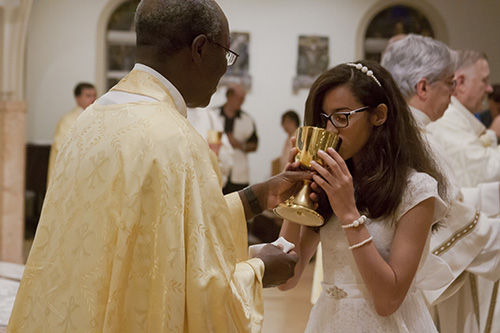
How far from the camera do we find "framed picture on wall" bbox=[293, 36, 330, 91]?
44.0 ft

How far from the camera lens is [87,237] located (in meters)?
1.99

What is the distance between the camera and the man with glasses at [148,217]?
1.93 meters

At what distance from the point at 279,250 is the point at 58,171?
69 cm

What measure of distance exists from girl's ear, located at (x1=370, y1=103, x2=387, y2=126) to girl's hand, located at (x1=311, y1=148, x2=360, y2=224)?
0.25 metres

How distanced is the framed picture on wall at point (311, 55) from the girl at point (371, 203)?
11.0 metres

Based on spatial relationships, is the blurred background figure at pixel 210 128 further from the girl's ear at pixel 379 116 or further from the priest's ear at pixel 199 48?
the priest's ear at pixel 199 48

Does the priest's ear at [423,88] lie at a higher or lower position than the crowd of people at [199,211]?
higher

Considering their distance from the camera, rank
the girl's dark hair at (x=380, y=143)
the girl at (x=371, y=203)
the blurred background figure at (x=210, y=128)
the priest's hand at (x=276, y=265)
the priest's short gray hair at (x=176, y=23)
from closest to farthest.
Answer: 1. the priest's short gray hair at (x=176, y=23)
2. the priest's hand at (x=276, y=265)
3. the girl at (x=371, y=203)
4. the girl's dark hair at (x=380, y=143)
5. the blurred background figure at (x=210, y=128)

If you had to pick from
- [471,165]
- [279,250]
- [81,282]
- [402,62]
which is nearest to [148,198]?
[81,282]

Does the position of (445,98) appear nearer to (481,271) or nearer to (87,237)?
(481,271)

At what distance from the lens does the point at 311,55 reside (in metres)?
13.4

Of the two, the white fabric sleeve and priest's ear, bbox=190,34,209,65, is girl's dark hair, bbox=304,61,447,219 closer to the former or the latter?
priest's ear, bbox=190,34,209,65

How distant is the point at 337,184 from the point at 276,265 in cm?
32

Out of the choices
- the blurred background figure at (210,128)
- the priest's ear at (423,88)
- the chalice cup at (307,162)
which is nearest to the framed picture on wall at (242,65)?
the blurred background figure at (210,128)
